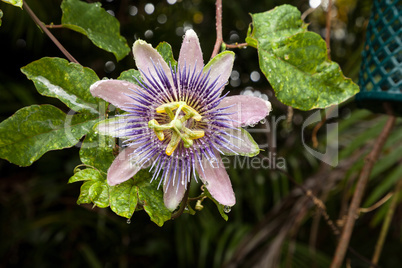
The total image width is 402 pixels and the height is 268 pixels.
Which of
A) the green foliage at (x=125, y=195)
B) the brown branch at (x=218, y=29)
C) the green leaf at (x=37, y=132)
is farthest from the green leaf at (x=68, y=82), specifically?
the brown branch at (x=218, y=29)

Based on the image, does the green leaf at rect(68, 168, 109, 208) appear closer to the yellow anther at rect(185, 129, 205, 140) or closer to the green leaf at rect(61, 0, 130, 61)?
the yellow anther at rect(185, 129, 205, 140)

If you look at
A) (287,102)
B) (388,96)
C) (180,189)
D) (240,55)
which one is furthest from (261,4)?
(180,189)

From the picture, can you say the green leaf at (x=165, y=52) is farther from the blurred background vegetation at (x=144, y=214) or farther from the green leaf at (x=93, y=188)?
the blurred background vegetation at (x=144, y=214)

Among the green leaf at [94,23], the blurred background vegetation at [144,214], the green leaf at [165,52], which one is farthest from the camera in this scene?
the blurred background vegetation at [144,214]

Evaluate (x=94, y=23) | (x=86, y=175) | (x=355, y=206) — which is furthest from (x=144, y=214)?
(x=86, y=175)

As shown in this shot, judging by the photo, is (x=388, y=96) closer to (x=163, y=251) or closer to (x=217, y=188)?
(x=217, y=188)

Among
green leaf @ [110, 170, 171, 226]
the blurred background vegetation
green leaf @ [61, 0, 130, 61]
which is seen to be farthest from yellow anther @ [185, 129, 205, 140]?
the blurred background vegetation
